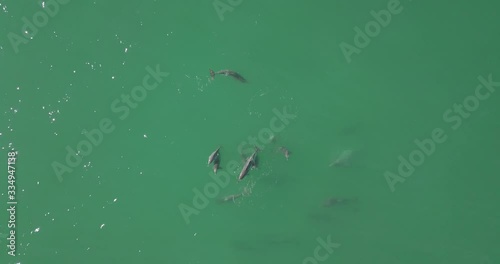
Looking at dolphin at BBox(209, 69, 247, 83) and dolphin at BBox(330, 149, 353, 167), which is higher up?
dolphin at BBox(209, 69, 247, 83)

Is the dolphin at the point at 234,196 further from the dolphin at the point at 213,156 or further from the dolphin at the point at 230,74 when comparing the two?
the dolphin at the point at 230,74

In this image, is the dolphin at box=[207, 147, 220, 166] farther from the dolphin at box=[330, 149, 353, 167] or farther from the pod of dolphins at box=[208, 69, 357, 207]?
the dolphin at box=[330, 149, 353, 167]

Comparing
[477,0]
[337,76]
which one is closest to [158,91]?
[337,76]

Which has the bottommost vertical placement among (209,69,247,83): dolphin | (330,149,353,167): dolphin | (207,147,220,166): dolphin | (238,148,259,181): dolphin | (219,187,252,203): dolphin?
(330,149,353,167): dolphin

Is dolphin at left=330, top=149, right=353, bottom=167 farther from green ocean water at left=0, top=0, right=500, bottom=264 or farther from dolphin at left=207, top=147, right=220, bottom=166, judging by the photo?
dolphin at left=207, top=147, right=220, bottom=166

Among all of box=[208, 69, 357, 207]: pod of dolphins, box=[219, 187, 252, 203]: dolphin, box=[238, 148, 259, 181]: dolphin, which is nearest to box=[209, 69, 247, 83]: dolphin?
box=[208, 69, 357, 207]: pod of dolphins

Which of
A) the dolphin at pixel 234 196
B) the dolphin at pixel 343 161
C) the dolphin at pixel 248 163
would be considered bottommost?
the dolphin at pixel 343 161

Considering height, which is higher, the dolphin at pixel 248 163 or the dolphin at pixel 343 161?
the dolphin at pixel 248 163

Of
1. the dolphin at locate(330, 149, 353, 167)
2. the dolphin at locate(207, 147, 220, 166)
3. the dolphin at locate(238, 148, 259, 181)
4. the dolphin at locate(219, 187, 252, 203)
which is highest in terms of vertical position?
the dolphin at locate(207, 147, 220, 166)

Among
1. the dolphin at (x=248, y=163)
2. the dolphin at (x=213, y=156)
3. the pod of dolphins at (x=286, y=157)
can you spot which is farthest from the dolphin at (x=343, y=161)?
the dolphin at (x=213, y=156)
